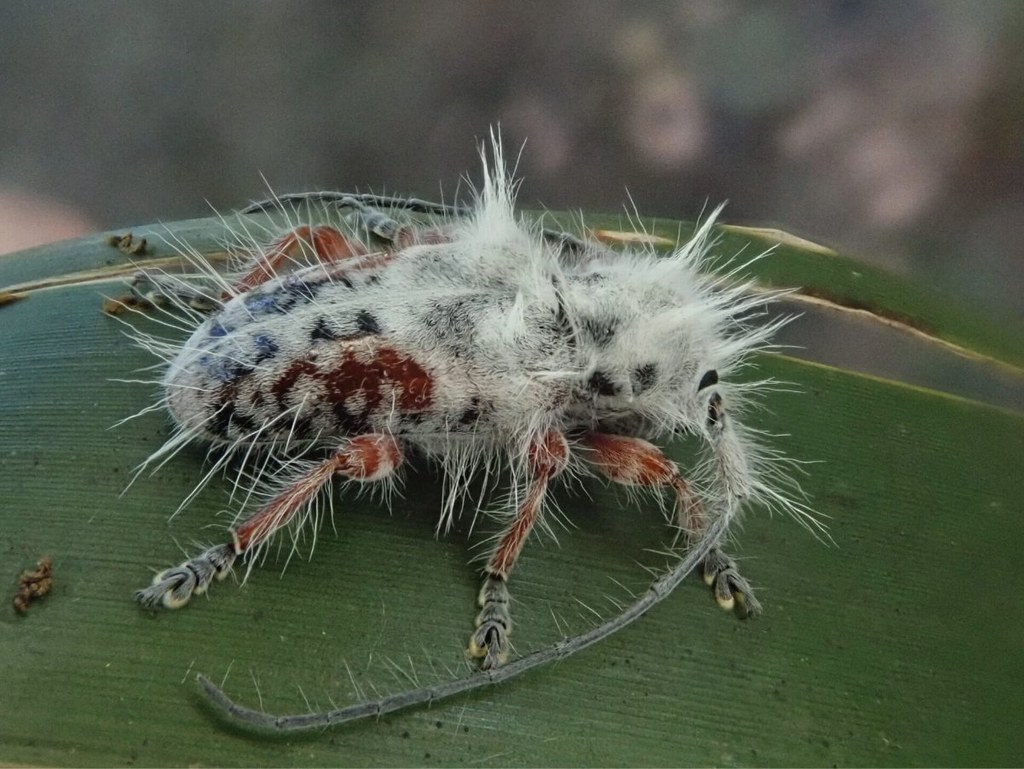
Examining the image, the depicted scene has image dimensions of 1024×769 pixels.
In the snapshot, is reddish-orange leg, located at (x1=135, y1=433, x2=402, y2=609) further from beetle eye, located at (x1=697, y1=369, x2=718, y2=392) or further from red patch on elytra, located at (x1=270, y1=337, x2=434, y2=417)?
beetle eye, located at (x1=697, y1=369, x2=718, y2=392)

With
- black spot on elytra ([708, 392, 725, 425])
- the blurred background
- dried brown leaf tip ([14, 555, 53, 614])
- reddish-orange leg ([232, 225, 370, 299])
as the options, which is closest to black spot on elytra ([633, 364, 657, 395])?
black spot on elytra ([708, 392, 725, 425])

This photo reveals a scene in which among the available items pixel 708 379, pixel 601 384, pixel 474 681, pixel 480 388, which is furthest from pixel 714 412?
pixel 474 681

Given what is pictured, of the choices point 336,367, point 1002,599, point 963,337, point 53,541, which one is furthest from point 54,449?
point 963,337

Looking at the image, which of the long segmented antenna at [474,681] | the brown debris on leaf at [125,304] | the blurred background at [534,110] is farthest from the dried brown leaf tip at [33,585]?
the blurred background at [534,110]

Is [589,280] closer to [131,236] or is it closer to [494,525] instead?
[494,525]

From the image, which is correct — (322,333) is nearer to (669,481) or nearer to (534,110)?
(669,481)

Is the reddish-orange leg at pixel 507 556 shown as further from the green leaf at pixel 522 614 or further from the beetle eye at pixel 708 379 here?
the beetle eye at pixel 708 379
